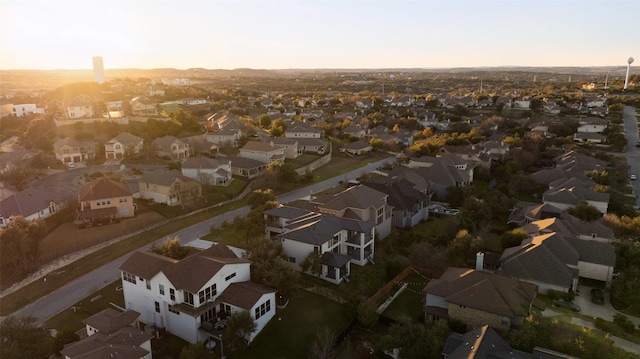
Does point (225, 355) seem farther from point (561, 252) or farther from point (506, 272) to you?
point (561, 252)

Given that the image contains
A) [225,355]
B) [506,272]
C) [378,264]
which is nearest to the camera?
[225,355]

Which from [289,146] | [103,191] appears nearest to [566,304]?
[103,191]

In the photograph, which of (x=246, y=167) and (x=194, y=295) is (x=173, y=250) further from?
(x=246, y=167)

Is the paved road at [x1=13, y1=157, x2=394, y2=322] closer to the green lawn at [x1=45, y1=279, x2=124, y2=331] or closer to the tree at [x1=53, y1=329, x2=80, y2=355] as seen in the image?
the green lawn at [x1=45, y1=279, x2=124, y2=331]

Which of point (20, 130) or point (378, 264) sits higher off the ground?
point (20, 130)

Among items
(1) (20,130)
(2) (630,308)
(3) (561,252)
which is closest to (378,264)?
(3) (561,252)

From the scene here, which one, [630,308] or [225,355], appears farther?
[630,308]

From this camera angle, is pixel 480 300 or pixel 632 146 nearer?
pixel 480 300

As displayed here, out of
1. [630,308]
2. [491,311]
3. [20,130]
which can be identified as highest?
[20,130]
